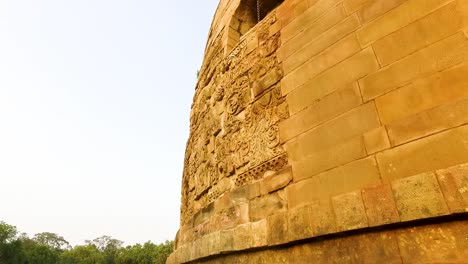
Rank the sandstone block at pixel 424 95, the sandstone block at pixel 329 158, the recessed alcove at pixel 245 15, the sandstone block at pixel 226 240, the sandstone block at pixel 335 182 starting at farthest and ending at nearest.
Result: 1. the recessed alcove at pixel 245 15
2. the sandstone block at pixel 226 240
3. the sandstone block at pixel 329 158
4. the sandstone block at pixel 335 182
5. the sandstone block at pixel 424 95

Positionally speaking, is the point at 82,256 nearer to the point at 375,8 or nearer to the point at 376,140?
the point at 376,140

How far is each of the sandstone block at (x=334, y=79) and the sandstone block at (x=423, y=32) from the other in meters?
0.10

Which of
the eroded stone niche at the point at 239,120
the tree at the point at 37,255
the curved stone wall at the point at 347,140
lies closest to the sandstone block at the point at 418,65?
the curved stone wall at the point at 347,140

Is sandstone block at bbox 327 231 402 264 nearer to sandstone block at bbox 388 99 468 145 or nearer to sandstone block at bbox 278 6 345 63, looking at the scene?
sandstone block at bbox 388 99 468 145

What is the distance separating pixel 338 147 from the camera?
7.70ft

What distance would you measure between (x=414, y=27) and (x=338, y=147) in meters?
1.07

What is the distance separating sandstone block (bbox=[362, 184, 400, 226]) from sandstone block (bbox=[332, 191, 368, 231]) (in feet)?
0.14

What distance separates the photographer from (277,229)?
98.6 inches

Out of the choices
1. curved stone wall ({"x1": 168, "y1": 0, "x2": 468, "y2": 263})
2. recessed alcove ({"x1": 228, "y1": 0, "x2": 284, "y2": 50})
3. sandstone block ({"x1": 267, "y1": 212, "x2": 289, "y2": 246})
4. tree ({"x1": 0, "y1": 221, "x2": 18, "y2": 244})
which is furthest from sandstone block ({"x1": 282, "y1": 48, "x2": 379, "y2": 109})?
tree ({"x1": 0, "y1": 221, "x2": 18, "y2": 244})

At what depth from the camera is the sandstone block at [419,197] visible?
1670mm

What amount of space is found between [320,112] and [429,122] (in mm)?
862

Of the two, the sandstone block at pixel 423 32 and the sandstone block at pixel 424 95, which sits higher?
the sandstone block at pixel 423 32

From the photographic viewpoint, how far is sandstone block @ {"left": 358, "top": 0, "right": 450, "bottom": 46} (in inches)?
83.9

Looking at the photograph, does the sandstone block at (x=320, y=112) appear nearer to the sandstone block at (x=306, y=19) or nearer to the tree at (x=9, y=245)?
the sandstone block at (x=306, y=19)
